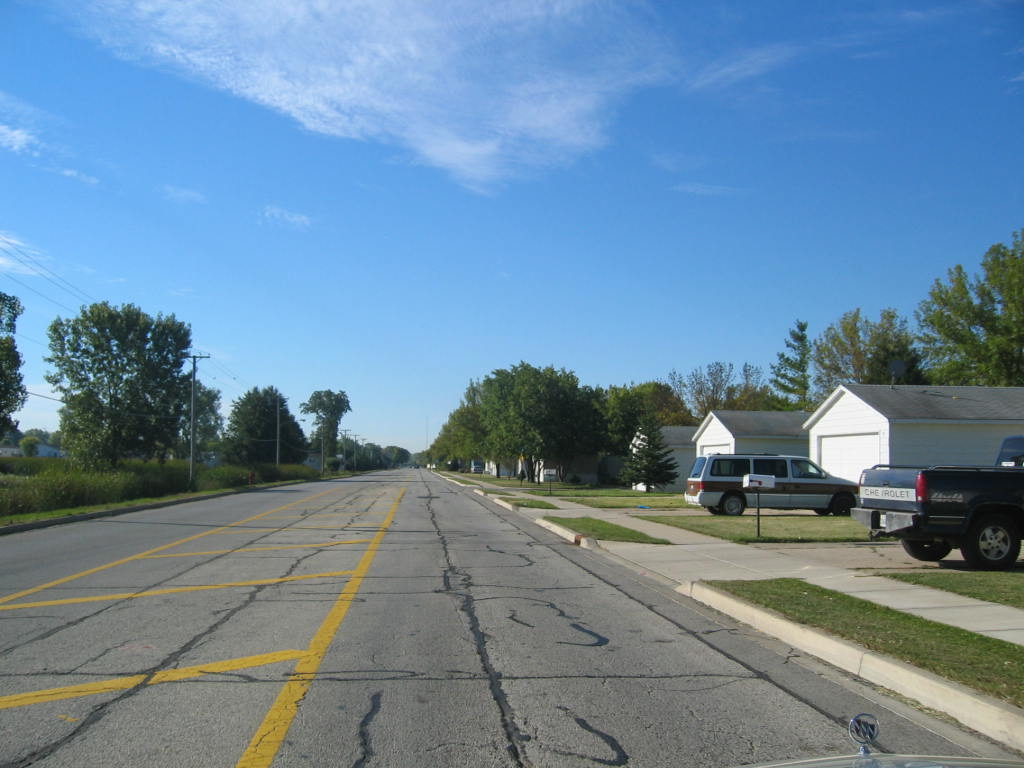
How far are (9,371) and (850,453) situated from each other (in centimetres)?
5055

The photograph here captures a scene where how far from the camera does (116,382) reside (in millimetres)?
74562

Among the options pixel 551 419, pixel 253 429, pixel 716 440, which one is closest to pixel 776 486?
pixel 716 440

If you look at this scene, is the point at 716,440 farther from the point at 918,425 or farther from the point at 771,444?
the point at 918,425

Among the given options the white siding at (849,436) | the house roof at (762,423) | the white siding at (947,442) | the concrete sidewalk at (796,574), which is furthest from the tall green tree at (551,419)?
the concrete sidewalk at (796,574)

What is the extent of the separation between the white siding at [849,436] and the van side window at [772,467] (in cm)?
434

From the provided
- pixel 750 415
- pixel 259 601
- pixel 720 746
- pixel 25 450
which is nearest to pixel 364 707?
pixel 720 746

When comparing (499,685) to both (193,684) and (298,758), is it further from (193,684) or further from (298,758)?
(193,684)

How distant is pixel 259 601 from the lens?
31.7 ft

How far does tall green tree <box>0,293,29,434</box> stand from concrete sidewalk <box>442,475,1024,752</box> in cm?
4437

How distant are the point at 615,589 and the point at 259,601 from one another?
479cm

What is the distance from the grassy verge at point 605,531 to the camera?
16741mm

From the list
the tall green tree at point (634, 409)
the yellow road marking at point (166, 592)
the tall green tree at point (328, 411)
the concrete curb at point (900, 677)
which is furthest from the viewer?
the tall green tree at point (328, 411)

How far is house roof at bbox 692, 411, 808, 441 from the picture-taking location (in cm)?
3631

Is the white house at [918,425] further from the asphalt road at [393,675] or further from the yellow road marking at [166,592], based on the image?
the yellow road marking at [166,592]
